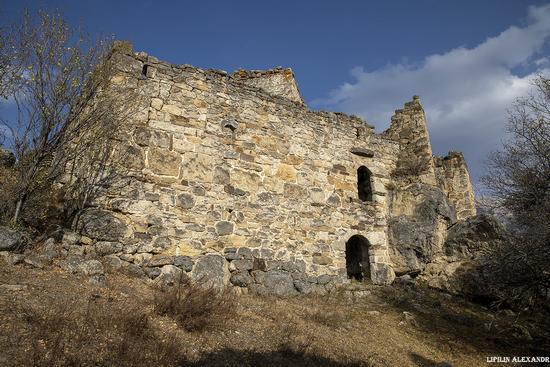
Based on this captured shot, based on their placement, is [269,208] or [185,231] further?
[269,208]

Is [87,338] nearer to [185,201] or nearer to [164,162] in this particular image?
[185,201]

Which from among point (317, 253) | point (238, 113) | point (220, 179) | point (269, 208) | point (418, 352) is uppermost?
point (238, 113)

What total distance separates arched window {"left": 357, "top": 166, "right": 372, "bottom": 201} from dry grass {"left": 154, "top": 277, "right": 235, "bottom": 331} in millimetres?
6078

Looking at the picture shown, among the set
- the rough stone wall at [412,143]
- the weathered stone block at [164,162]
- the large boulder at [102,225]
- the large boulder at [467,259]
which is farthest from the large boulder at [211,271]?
the rough stone wall at [412,143]

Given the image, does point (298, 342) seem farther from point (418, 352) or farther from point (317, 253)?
point (317, 253)

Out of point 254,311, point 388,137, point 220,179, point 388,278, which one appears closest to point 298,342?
point 254,311

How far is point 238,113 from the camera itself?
8648 mm

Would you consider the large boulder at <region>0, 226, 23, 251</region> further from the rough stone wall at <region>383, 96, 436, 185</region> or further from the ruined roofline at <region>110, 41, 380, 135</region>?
the rough stone wall at <region>383, 96, 436, 185</region>

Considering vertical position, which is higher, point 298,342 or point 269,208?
point 269,208

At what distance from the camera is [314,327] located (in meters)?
5.96

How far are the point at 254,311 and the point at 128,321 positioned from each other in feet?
8.21

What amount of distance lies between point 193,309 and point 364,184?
704 cm

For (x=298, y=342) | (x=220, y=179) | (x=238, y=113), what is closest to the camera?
(x=298, y=342)

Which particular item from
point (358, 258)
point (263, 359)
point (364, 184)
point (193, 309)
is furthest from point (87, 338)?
point (364, 184)
